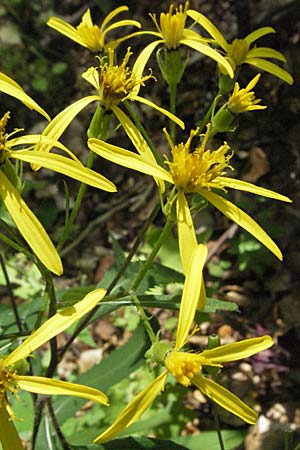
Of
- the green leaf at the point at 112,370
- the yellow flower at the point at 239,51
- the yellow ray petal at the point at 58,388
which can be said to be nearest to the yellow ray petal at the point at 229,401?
the yellow ray petal at the point at 58,388

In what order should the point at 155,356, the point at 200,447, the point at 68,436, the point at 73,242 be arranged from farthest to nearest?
the point at 73,242
the point at 68,436
the point at 200,447
the point at 155,356

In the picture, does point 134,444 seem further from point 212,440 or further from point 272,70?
→ point 272,70

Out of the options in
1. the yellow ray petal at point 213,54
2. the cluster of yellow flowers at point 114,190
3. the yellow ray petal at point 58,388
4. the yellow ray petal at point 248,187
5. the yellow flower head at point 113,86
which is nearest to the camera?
the yellow ray petal at point 58,388

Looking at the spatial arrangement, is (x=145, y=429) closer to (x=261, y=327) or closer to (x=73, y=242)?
(x=261, y=327)

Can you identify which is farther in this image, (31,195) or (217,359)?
(31,195)

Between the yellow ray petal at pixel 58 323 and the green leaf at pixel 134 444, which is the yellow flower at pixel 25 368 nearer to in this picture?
the yellow ray petal at pixel 58 323

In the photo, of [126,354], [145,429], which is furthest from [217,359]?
[145,429]

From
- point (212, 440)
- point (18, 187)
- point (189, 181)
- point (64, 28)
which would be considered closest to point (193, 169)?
point (189, 181)
